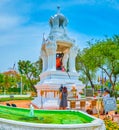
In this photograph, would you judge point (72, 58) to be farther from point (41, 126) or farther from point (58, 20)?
point (41, 126)

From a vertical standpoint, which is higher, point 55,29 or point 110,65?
point 55,29

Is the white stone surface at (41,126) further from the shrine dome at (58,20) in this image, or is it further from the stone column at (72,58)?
the shrine dome at (58,20)

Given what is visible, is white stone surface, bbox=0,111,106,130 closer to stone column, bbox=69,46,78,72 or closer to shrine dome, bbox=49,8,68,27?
stone column, bbox=69,46,78,72

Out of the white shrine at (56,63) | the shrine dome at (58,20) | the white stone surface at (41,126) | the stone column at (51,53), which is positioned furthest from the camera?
the shrine dome at (58,20)

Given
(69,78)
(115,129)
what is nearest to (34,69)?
(69,78)

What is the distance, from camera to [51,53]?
20609mm

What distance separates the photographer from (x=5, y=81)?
55812 mm

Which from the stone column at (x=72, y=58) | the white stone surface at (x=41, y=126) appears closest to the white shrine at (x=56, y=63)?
the stone column at (x=72, y=58)

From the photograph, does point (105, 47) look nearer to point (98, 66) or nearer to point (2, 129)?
point (98, 66)

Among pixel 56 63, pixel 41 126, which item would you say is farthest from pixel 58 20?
pixel 41 126

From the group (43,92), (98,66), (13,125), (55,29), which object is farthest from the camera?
(98,66)

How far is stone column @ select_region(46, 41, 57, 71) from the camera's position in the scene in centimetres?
2031

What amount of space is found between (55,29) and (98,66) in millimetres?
6083

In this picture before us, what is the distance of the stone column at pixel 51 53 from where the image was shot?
66.6ft
